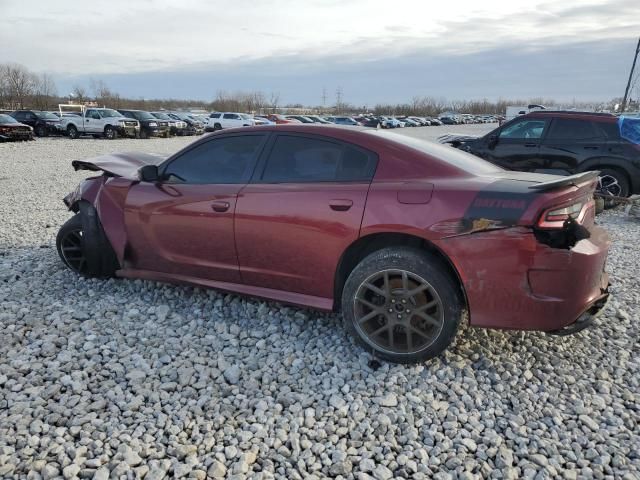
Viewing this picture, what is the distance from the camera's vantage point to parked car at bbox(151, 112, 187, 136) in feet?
101

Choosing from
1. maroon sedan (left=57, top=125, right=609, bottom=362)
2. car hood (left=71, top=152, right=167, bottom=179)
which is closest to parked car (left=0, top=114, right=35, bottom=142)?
car hood (left=71, top=152, right=167, bottom=179)

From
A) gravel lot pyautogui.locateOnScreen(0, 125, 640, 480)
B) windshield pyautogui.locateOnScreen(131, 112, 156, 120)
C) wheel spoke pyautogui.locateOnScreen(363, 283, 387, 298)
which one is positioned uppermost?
windshield pyautogui.locateOnScreen(131, 112, 156, 120)

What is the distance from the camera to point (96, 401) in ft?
9.46

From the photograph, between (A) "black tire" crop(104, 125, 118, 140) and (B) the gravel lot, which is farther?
(A) "black tire" crop(104, 125, 118, 140)

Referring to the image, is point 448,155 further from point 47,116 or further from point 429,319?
point 47,116

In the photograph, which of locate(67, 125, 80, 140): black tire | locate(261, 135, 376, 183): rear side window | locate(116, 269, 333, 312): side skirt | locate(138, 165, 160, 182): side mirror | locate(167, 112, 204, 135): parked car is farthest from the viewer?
locate(167, 112, 204, 135): parked car

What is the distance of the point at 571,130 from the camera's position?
28.2ft

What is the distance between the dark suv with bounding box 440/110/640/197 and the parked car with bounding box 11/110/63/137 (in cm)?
2705

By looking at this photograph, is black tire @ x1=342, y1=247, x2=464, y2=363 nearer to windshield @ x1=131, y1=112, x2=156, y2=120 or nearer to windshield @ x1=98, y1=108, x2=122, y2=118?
windshield @ x1=98, y1=108, x2=122, y2=118

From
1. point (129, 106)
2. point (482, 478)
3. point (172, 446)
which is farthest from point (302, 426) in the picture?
point (129, 106)

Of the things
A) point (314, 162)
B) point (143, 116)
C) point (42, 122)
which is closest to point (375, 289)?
point (314, 162)

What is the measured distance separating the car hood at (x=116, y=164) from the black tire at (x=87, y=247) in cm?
37

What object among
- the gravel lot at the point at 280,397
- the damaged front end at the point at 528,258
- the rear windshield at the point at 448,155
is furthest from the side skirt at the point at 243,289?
the rear windshield at the point at 448,155

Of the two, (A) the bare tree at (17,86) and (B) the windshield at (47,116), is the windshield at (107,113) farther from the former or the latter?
(A) the bare tree at (17,86)
